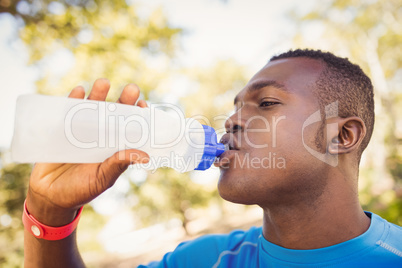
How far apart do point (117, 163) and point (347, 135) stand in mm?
1329

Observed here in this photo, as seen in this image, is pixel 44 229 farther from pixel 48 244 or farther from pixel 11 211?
pixel 11 211

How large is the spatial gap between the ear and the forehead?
263 millimetres

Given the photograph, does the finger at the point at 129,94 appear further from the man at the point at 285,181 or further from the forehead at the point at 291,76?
the forehead at the point at 291,76

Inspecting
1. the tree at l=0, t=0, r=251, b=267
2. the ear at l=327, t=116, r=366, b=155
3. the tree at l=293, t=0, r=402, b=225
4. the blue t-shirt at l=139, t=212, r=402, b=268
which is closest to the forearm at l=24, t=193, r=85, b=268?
the blue t-shirt at l=139, t=212, r=402, b=268

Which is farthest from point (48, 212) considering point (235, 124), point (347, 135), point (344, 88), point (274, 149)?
point (344, 88)

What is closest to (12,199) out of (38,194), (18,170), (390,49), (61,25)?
(18,170)

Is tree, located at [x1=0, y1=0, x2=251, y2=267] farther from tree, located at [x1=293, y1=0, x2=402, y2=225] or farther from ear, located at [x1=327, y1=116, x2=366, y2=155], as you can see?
tree, located at [x1=293, y1=0, x2=402, y2=225]

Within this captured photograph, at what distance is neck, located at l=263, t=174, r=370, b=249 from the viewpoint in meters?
1.57

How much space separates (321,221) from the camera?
160cm

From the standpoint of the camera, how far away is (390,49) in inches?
618

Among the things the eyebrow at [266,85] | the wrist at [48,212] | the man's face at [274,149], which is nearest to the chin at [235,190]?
the man's face at [274,149]

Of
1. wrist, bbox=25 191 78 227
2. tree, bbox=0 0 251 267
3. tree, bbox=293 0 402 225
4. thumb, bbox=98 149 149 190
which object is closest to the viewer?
thumb, bbox=98 149 149 190

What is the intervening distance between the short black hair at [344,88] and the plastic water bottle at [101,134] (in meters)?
0.73

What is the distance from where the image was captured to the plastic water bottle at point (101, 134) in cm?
132
